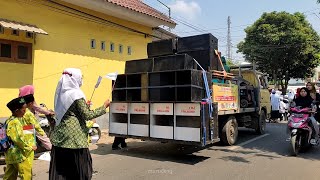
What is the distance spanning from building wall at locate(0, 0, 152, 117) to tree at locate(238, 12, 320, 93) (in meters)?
19.8

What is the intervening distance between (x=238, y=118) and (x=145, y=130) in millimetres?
3632

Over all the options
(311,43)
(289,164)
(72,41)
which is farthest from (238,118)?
(311,43)

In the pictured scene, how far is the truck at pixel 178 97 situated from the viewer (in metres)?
7.33

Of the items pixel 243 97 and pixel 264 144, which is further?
pixel 243 97

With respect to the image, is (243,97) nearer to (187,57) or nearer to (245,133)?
(245,133)

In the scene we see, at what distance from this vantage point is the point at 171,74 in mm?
7832

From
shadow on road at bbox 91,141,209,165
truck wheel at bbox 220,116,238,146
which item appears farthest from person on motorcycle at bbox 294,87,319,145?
shadow on road at bbox 91,141,209,165

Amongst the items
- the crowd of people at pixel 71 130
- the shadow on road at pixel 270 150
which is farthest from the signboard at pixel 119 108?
the crowd of people at pixel 71 130

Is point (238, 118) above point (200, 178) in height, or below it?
above

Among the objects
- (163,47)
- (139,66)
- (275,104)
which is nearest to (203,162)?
(139,66)

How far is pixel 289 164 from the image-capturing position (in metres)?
7.24

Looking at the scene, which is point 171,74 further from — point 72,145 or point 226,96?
point 72,145

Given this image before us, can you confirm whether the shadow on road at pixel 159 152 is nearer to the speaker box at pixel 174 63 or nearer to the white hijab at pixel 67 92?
the speaker box at pixel 174 63

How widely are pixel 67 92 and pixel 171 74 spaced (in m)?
4.21
